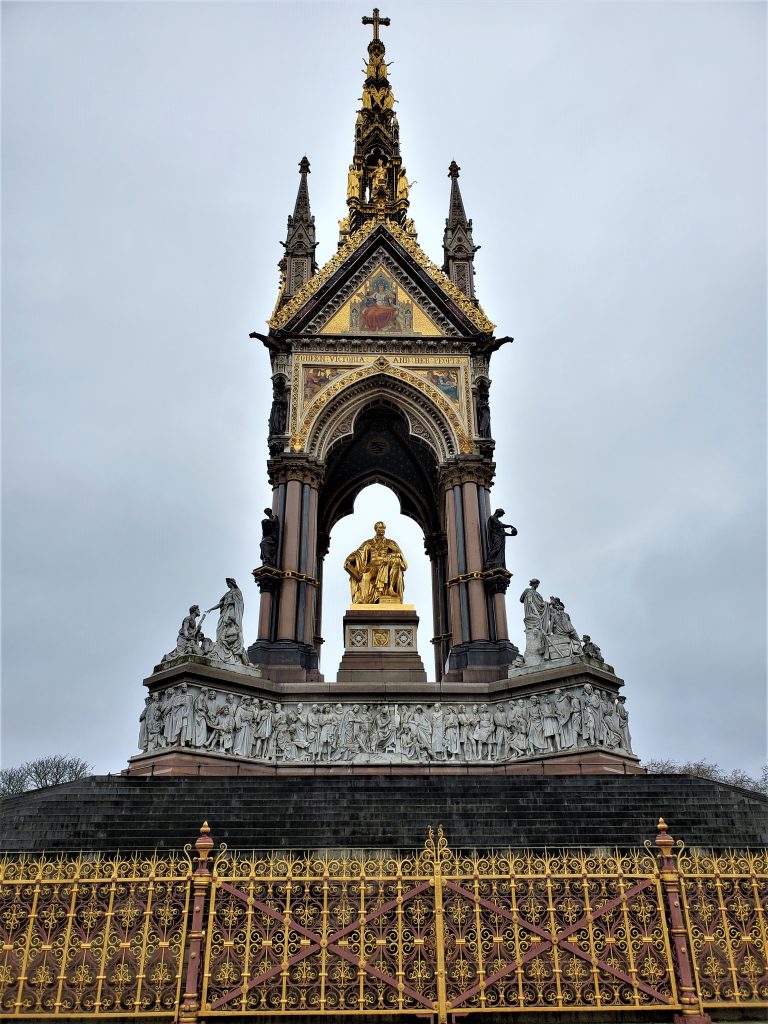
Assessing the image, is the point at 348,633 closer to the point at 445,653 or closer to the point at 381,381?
the point at 445,653

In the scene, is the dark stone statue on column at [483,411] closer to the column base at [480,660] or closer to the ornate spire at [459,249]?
the ornate spire at [459,249]

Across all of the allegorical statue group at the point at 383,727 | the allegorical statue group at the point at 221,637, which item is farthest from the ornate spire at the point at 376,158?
the allegorical statue group at the point at 383,727

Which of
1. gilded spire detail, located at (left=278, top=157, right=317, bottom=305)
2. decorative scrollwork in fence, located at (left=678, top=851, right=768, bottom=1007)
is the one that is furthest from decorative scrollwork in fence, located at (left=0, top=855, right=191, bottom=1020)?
gilded spire detail, located at (left=278, top=157, right=317, bottom=305)

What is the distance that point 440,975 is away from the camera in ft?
19.0

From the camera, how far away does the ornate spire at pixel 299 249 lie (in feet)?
77.4

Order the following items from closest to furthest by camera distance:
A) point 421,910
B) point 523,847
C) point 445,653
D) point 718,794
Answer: point 421,910 < point 523,847 < point 718,794 < point 445,653

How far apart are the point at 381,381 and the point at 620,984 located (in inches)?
693

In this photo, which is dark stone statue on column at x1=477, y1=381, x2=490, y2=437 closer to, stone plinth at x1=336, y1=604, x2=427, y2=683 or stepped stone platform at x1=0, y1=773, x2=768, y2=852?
stone plinth at x1=336, y1=604, x2=427, y2=683

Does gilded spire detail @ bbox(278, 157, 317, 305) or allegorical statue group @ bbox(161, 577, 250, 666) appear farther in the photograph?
gilded spire detail @ bbox(278, 157, 317, 305)

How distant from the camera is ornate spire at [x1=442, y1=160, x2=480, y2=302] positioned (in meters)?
24.4

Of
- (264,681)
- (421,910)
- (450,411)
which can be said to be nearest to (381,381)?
(450,411)

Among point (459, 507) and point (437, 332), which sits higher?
point (437, 332)

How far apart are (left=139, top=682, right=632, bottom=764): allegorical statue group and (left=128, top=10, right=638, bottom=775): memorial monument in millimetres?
40

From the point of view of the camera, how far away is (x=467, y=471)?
20.6 m
